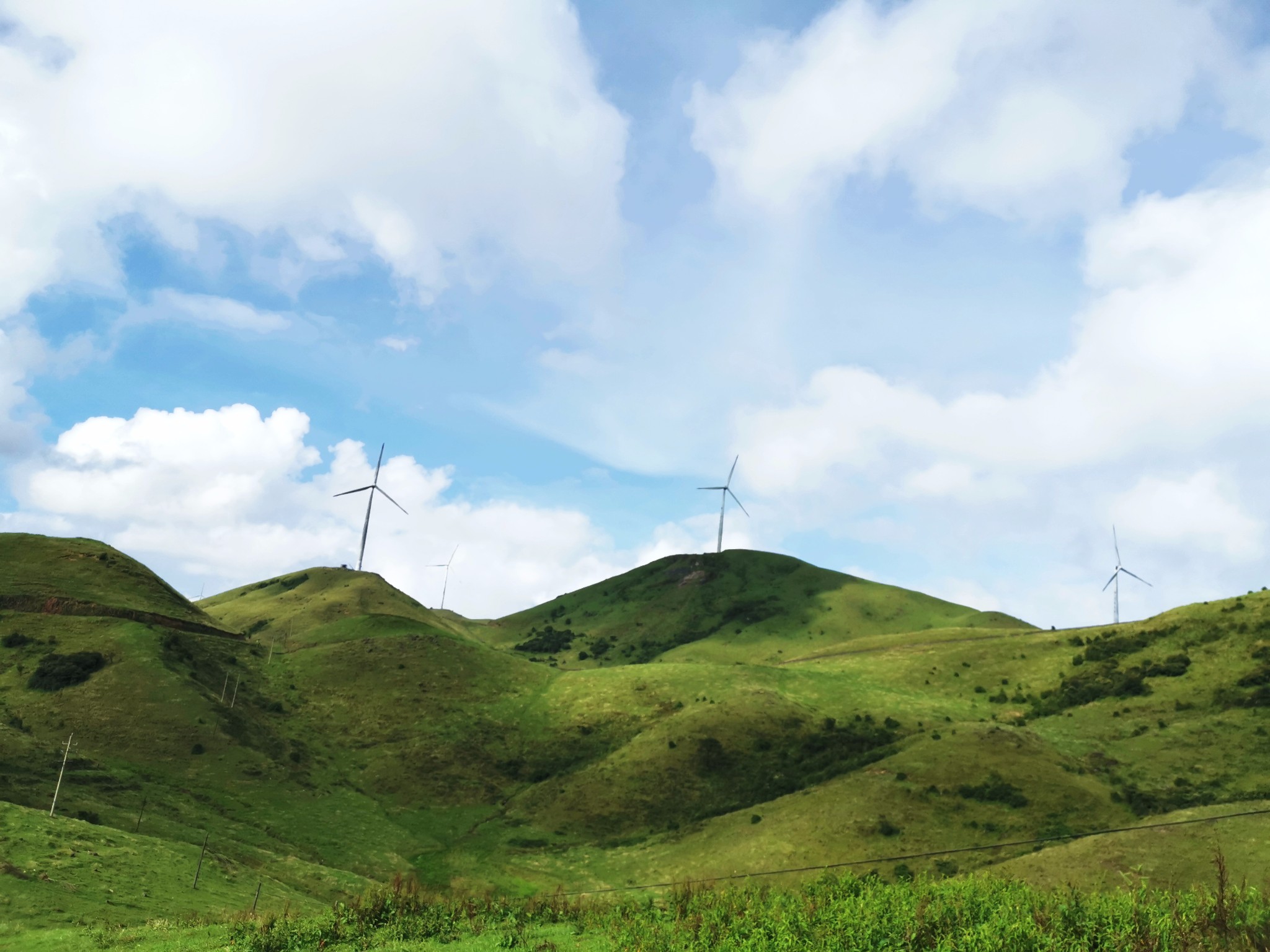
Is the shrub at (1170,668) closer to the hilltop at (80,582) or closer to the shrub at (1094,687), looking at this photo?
the shrub at (1094,687)

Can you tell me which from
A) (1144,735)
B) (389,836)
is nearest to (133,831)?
(389,836)

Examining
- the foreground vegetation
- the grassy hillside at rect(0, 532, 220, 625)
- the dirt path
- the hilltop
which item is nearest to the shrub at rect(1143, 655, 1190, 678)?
the dirt path

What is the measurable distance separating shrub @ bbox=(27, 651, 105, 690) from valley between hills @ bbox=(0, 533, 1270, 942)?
48 centimetres

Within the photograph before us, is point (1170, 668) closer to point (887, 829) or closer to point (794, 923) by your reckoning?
point (887, 829)

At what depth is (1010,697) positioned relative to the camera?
12444 centimetres

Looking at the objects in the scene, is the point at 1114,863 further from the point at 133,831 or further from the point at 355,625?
the point at 355,625

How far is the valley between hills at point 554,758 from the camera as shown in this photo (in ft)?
209

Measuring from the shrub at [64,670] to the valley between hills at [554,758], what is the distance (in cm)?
48

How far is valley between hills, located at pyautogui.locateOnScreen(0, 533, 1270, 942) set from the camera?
209 ft

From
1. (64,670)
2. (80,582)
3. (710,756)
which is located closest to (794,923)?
(710,756)

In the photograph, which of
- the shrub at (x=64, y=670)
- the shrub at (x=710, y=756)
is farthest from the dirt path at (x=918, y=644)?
the shrub at (x=64, y=670)

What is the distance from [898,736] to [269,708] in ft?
301

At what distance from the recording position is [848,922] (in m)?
31.1

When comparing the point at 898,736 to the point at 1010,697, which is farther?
the point at 1010,697
